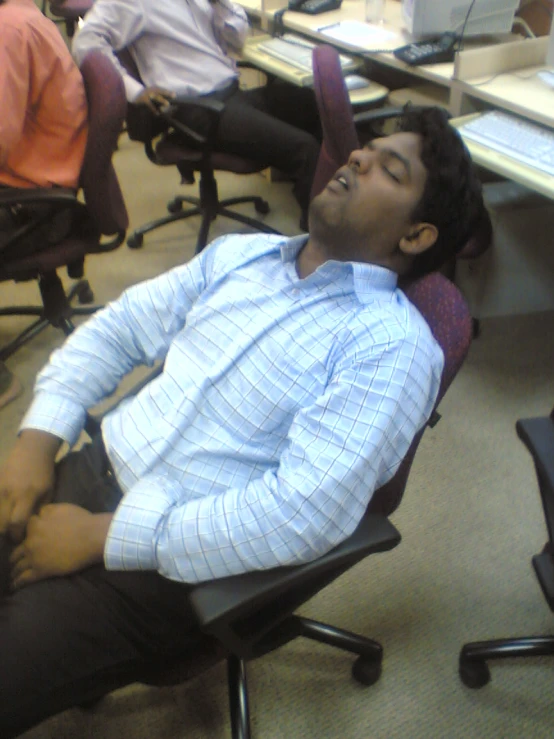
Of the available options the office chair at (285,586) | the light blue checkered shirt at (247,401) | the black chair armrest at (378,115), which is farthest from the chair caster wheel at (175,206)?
the office chair at (285,586)

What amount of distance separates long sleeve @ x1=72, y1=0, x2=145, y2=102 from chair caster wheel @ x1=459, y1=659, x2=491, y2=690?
7.07 ft

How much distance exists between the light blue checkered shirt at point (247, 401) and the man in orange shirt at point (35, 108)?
810mm

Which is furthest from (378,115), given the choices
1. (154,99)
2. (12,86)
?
(12,86)

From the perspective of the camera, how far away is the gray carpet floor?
1.22 metres

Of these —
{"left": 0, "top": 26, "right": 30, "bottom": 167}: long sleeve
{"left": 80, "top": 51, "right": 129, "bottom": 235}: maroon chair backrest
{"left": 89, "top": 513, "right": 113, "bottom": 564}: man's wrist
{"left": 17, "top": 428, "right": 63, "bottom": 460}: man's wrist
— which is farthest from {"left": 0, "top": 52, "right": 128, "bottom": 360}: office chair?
{"left": 89, "top": 513, "right": 113, "bottom": 564}: man's wrist

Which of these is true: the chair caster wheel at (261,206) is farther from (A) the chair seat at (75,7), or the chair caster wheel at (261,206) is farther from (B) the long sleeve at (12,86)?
(B) the long sleeve at (12,86)

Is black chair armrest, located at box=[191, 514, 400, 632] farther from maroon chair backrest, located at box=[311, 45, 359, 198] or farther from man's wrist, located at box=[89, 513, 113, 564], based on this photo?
maroon chair backrest, located at box=[311, 45, 359, 198]

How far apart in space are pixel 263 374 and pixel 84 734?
2.81 feet

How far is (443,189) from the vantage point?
0.97m

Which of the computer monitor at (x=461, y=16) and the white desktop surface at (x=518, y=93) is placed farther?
the computer monitor at (x=461, y=16)

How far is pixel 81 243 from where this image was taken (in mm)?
1813

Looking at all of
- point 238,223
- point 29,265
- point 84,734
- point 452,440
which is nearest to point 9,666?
point 84,734

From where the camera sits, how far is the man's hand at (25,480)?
0.95 m

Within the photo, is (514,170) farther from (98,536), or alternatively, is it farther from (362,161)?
(98,536)
